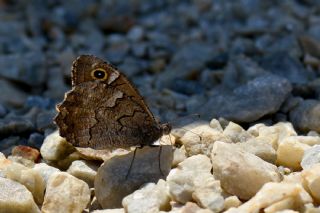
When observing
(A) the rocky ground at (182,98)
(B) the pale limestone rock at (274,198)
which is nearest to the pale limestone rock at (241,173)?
(A) the rocky ground at (182,98)

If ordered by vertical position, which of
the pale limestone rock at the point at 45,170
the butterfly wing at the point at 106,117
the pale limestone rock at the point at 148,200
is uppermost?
the butterfly wing at the point at 106,117

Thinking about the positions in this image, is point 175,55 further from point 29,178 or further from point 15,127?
point 29,178

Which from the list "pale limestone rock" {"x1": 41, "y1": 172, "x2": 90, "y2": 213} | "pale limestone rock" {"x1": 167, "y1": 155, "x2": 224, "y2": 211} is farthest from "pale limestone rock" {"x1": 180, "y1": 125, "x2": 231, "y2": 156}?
"pale limestone rock" {"x1": 41, "y1": 172, "x2": 90, "y2": 213}

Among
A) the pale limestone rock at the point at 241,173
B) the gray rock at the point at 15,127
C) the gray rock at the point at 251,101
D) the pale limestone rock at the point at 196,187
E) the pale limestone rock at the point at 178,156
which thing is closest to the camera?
the pale limestone rock at the point at 196,187

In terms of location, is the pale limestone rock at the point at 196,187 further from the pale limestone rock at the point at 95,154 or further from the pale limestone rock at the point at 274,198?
the pale limestone rock at the point at 95,154

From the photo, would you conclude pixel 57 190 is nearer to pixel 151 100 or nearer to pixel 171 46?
pixel 151 100

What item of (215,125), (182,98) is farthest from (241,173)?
(182,98)
